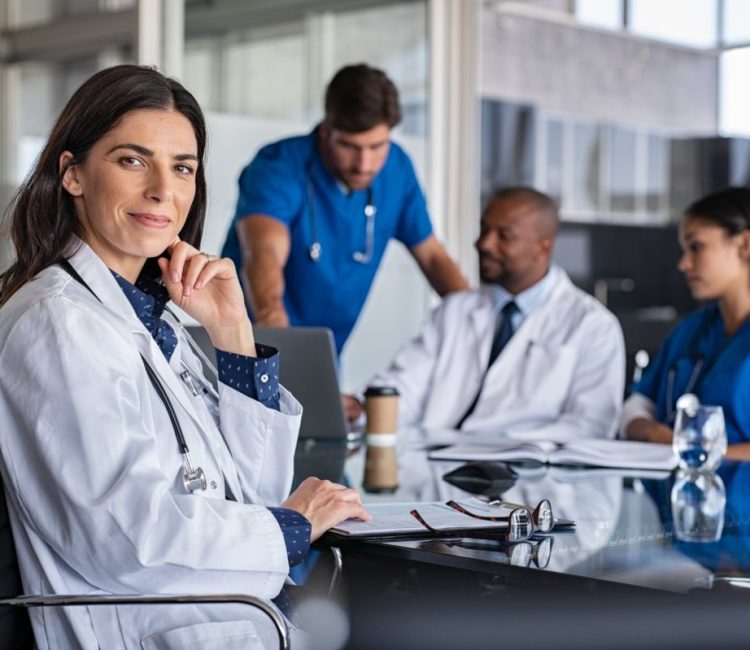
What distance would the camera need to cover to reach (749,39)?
7125mm

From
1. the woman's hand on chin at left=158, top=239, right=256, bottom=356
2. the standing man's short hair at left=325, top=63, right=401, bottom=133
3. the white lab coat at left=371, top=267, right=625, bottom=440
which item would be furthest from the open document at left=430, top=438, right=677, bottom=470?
the standing man's short hair at left=325, top=63, right=401, bottom=133

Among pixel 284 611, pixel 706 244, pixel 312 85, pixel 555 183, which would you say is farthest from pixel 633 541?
pixel 555 183

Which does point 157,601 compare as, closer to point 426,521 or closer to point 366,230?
point 426,521

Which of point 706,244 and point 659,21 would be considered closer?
point 706,244

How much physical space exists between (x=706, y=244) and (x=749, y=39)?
4732mm

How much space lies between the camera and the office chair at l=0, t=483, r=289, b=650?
1.22 meters

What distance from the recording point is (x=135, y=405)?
1.33 m

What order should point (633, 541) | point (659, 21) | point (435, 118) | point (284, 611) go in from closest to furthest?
1. point (284, 611)
2. point (633, 541)
3. point (435, 118)
4. point (659, 21)

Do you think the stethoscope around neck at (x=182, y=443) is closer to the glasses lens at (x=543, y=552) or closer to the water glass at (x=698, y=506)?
the glasses lens at (x=543, y=552)

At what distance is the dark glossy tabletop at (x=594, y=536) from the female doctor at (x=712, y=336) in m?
0.42

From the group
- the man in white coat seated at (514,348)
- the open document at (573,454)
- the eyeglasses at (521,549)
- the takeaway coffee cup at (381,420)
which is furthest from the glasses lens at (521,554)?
the man in white coat seated at (514,348)

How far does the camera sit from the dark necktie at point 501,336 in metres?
3.08

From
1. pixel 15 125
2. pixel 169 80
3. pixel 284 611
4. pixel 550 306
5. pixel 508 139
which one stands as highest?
pixel 508 139

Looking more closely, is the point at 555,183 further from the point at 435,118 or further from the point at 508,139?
the point at 435,118
